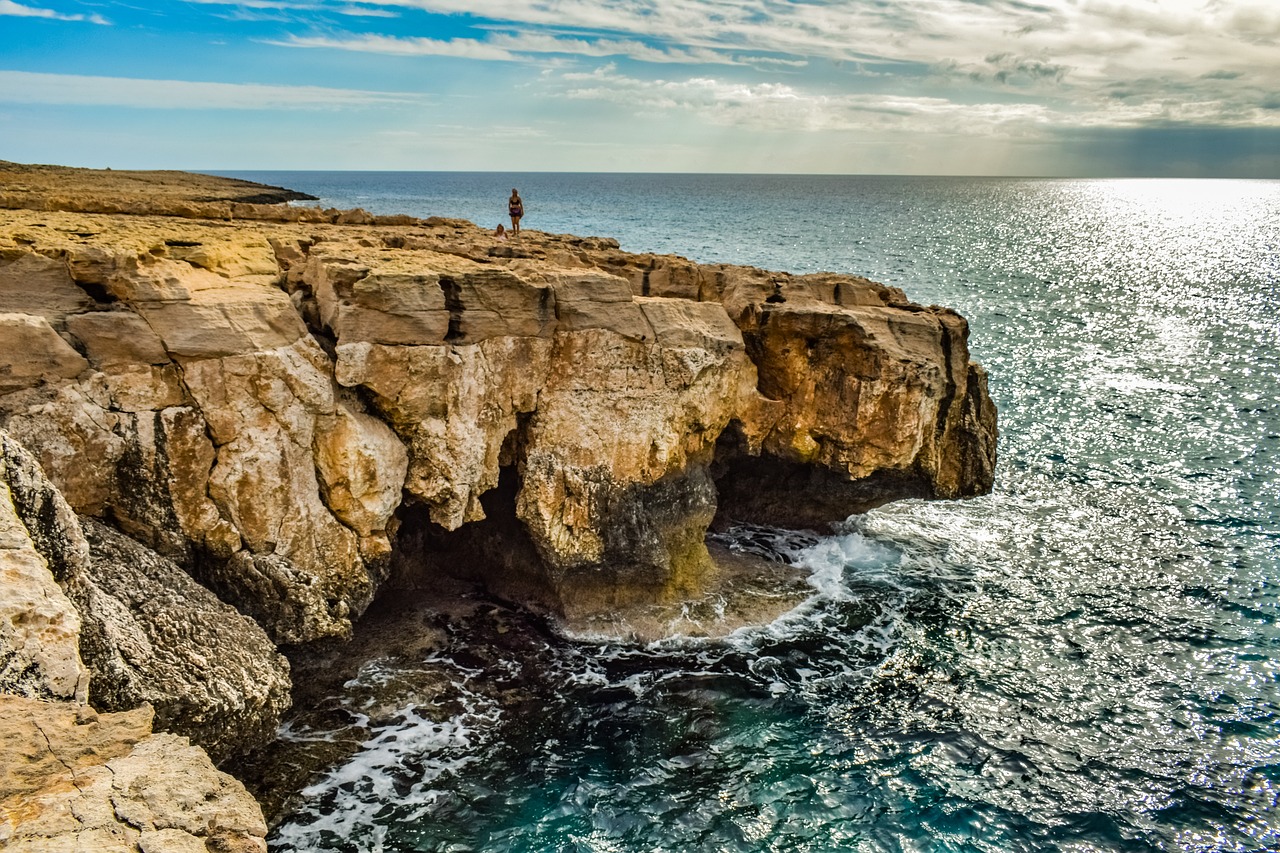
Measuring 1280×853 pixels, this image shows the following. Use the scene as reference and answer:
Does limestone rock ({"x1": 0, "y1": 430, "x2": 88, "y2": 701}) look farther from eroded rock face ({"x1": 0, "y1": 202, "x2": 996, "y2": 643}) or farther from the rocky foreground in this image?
eroded rock face ({"x1": 0, "y1": 202, "x2": 996, "y2": 643})

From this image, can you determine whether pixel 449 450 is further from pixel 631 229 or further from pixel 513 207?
pixel 631 229

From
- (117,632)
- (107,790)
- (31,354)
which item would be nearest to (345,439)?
(31,354)

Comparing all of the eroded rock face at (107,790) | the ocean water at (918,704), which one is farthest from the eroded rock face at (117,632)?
the ocean water at (918,704)

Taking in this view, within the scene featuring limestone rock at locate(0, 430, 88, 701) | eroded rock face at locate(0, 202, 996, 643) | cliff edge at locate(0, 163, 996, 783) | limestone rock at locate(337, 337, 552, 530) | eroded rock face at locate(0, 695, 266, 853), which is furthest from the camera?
limestone rock at locate(337, 337, 552, 530)

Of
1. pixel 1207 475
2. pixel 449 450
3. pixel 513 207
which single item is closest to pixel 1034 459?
pixel 1207 475

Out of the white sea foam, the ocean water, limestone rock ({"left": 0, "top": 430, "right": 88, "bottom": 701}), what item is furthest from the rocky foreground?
the ocean water

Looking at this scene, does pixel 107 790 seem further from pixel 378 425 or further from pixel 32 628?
pixel 378 425
